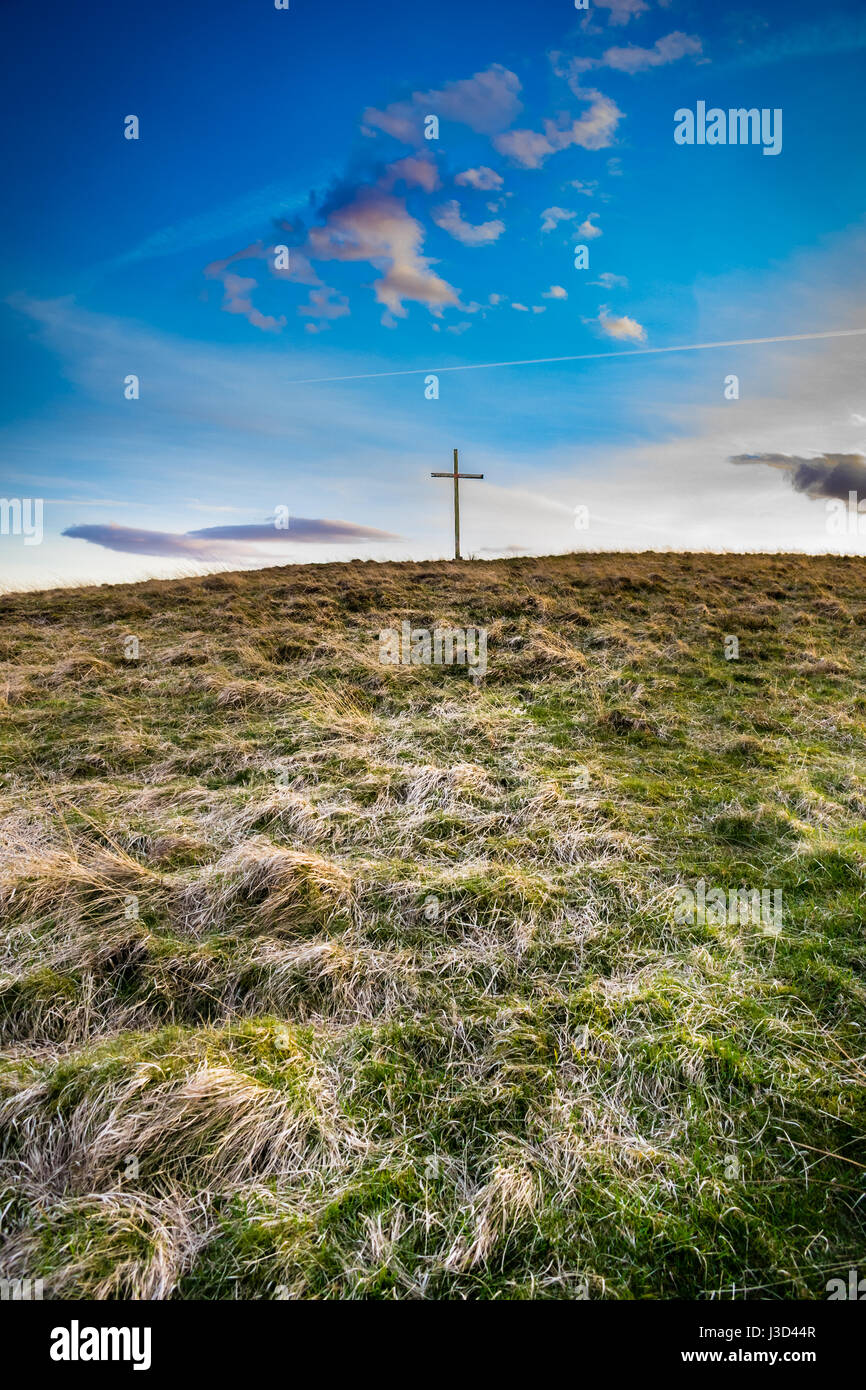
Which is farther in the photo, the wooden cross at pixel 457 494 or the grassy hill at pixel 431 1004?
the wooden cross at pixel 457 494

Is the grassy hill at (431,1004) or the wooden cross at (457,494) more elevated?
the wooden cross at (457,494)

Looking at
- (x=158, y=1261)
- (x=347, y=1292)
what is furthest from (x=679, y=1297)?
(x=158, y=1261)

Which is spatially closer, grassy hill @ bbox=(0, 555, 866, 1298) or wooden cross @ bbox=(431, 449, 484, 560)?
grassy hill @ bbox=(0, 555, 866, 1298)

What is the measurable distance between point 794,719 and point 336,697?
6402mm

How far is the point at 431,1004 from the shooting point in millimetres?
3750

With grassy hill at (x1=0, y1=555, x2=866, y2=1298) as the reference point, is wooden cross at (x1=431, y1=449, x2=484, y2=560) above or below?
above

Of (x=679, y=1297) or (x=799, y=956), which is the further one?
(x=799, y=956)

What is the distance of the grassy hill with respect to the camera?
99.3 inches

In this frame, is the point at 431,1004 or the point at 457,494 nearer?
the point at 431,1004

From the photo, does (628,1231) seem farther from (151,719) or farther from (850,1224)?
(151,719)

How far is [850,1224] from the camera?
2580mm

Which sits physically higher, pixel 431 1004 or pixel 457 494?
pixel 457 494

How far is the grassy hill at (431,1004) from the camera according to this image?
252 centimetres

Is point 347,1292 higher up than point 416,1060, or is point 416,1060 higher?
point 416,1060
